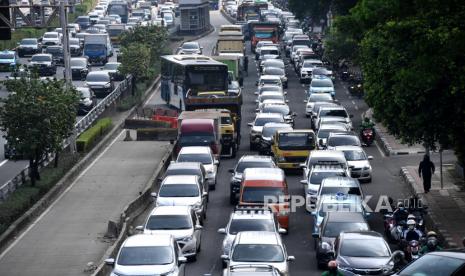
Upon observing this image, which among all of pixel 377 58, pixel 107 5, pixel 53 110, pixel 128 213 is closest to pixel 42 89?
pixel 53 110

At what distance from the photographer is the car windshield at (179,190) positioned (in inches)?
1572

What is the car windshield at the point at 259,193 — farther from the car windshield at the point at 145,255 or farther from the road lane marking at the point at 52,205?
the car windshield at the point at 145,255

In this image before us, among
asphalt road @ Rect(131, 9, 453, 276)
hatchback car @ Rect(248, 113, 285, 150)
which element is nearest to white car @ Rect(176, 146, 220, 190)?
→ asphalt road @ Rect(131, 9, 453, 276)

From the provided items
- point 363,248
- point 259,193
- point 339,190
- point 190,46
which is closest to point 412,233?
point 363,248

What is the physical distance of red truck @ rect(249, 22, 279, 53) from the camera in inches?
4178

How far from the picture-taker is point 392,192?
151 feet

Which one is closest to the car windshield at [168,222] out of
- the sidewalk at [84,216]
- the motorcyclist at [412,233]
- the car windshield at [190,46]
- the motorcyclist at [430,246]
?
the sidewalk at [84,216]

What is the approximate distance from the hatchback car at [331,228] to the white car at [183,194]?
5.51 meters

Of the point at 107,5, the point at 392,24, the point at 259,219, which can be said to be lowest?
the point at 107,5

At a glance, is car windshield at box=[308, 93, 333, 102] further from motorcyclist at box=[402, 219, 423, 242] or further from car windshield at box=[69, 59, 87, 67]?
motorcyclist at box=[402, 219, 423, 242]

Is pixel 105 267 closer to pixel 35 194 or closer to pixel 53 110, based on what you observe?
pixel 35 194

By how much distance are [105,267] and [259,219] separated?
4.71 m

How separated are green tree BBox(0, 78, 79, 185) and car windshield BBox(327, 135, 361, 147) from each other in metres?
10.1

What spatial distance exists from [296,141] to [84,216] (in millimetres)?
11106
